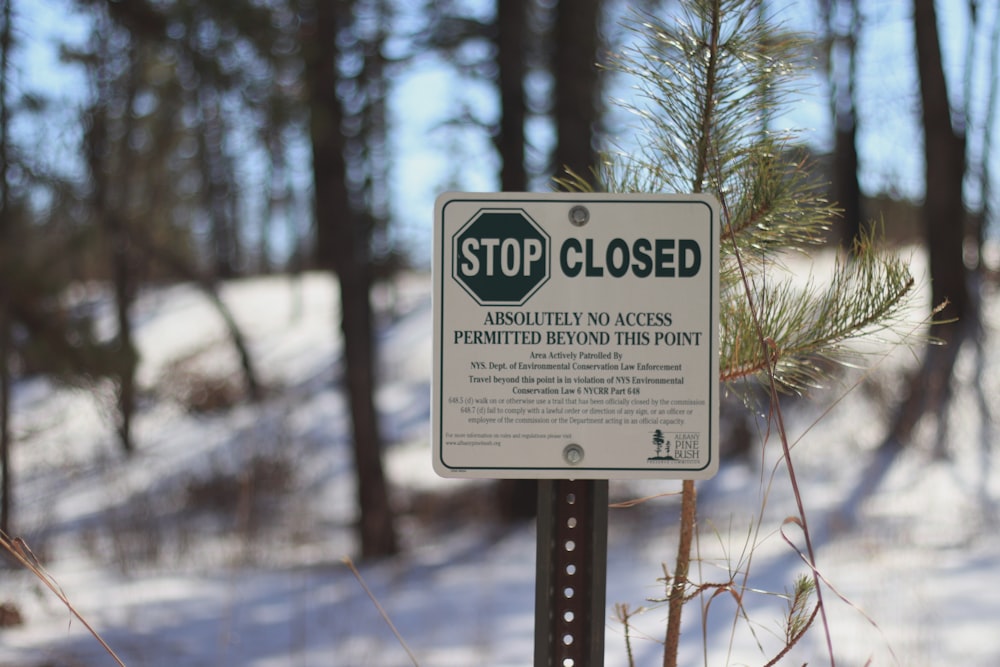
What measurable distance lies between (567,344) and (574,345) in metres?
0.01

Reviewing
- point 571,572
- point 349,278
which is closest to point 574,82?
point 349,278

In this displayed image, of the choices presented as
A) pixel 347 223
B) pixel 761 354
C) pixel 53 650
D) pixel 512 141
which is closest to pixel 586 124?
pixel 512 141

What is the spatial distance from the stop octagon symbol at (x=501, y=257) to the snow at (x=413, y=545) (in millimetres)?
511

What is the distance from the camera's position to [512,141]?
8.31 metres

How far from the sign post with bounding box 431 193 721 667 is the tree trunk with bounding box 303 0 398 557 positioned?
5803 mm

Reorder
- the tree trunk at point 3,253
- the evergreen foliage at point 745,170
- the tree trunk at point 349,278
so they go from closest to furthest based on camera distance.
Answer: the evergreen foliage at point 745,170
the tree trunk at point 3,253
the tree trunk at point 349,278

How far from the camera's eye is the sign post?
1471 mm

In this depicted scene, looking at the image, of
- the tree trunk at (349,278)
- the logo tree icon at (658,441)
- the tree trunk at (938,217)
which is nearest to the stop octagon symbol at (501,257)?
the logo tree icon at (658,441)

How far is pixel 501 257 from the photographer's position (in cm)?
150

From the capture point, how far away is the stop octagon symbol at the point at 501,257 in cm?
149

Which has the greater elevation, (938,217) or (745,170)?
(938,217)

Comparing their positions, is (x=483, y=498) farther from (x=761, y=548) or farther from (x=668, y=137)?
(x=668, y=137)

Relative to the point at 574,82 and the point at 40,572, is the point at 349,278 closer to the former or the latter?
the point at 574,82

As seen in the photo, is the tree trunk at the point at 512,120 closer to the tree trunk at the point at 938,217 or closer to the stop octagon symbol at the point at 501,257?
the tree trunk at the point at 938,217
